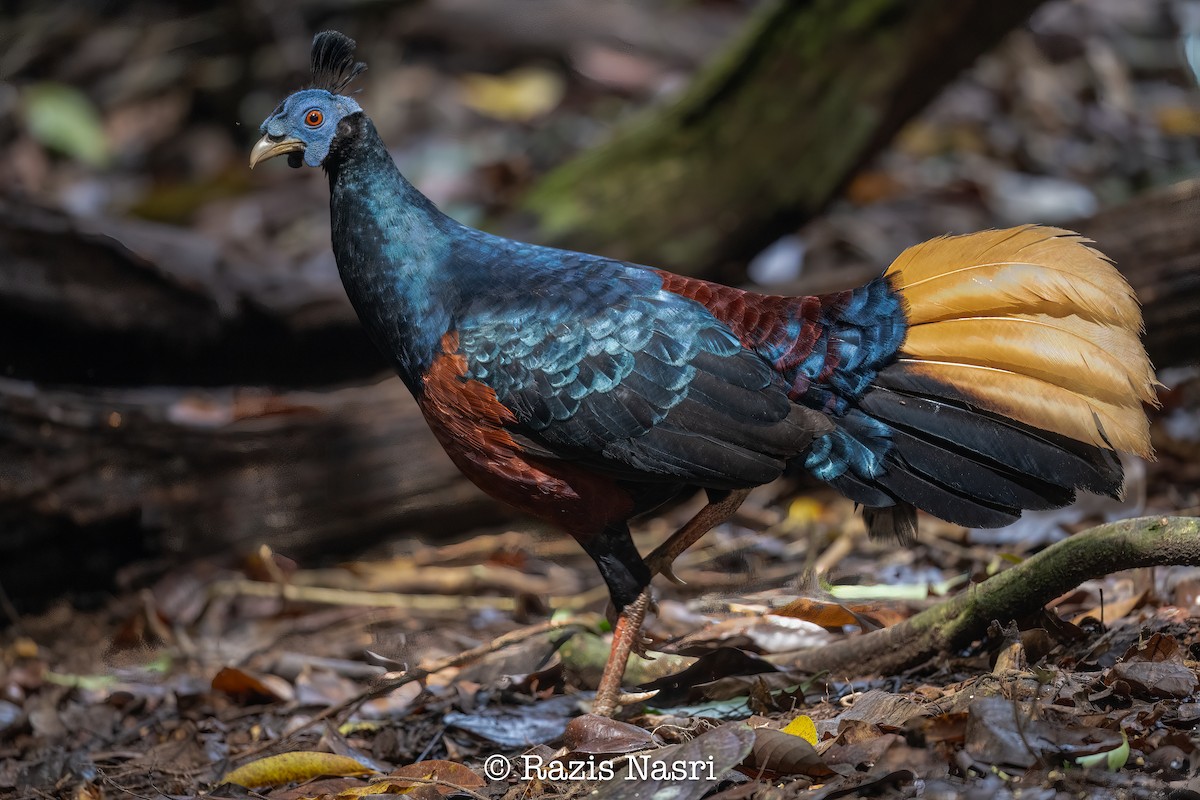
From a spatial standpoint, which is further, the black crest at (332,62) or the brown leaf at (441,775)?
the black crest at (332,62)

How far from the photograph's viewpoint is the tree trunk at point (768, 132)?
6672 mm

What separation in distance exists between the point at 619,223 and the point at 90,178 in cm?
585

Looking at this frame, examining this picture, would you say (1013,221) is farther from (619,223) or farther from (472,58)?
(472,58)

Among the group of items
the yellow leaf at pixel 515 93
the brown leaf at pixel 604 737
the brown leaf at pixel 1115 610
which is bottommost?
the brown leaf at pixel 604 737

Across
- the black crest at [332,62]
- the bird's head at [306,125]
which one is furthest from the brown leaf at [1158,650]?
the black crest at [332,62]

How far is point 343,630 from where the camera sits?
18.9 ft

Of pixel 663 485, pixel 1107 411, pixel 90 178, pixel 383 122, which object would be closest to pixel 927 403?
pixel 1107 411

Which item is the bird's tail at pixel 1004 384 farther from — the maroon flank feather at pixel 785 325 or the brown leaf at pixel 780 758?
the brown leaf at pixel 780 758

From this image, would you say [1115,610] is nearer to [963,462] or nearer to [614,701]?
[963,462]

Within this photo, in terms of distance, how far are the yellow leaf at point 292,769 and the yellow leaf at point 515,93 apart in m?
8.14

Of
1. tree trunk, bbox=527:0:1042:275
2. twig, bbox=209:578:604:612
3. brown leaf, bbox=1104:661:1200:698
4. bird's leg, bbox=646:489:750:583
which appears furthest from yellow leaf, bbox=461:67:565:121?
brown leaf, bbox=1104:661:1200:698

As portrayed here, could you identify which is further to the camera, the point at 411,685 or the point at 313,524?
the point at 313,524

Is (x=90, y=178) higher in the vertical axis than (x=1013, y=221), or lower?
higher

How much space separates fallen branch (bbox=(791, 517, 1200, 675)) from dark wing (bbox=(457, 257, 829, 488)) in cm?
71
